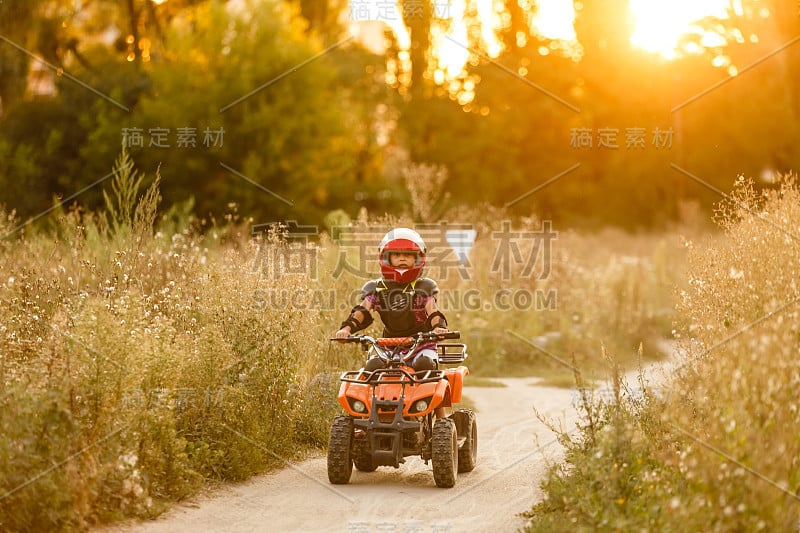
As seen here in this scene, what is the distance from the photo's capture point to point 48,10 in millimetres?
41625

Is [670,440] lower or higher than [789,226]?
lower

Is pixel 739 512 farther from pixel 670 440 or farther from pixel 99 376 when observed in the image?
pixel 99 376

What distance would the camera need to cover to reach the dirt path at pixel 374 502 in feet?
25.7

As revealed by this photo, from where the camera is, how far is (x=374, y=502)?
860 centimetres

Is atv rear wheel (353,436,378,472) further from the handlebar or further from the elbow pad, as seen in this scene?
the elbow pad

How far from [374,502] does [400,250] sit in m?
2.59

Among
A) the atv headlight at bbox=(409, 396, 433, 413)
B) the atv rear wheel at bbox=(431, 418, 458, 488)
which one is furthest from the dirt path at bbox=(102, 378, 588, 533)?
the atv headlight at bbox=(409, 396, 433, 413)

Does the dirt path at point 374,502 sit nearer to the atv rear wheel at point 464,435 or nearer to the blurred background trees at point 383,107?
the atv rear wheel at point 464,435

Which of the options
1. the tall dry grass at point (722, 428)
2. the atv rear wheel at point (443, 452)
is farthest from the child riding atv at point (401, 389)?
the tall dry grass at point (722, 428)

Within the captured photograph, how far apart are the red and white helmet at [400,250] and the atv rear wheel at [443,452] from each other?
5.27 ft

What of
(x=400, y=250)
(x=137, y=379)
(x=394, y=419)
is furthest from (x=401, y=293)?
(x=137, y=379)

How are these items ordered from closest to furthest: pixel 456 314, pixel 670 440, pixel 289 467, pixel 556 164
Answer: pixel 670 440 < pixel 289 467 < pixel 456 314 < pixel 556 164

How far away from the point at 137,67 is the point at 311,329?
100 ft

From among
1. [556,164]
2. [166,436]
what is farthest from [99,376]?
[556,164]
